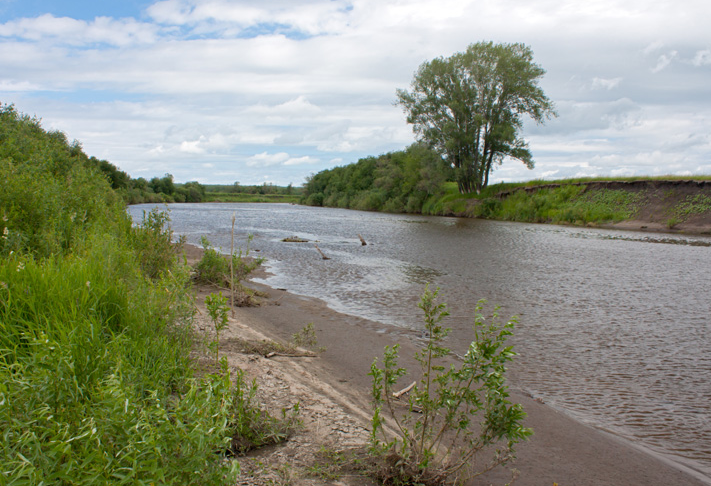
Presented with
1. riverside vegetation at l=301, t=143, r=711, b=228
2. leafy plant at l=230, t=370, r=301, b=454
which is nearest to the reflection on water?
leafy plant at l=230, t=370, r=301, b=454

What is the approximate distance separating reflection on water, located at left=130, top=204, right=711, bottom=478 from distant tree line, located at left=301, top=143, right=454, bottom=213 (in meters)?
30.0

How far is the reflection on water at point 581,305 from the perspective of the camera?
5798mm

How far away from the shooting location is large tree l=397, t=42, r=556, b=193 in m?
46.5

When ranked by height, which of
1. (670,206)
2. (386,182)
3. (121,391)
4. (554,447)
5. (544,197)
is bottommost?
(554,447)

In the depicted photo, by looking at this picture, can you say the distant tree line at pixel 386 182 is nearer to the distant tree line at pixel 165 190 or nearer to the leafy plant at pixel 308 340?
the distant tree line at pixel 165 190

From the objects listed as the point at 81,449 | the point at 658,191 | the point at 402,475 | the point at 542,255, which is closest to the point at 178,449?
the point at 81,449

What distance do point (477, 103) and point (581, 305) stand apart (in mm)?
40910

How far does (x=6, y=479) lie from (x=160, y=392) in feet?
4.71

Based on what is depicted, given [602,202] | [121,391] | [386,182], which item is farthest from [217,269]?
[386,182]

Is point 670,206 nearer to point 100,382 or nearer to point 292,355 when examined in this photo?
point 292,355

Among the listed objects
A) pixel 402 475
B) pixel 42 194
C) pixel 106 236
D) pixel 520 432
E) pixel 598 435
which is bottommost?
pixel 598 435

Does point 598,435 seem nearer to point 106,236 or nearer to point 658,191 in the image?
point 106,236

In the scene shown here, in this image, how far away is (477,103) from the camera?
48469 mm

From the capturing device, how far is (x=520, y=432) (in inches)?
128
